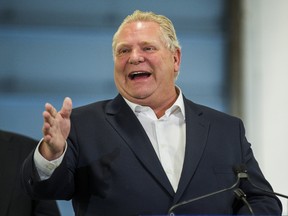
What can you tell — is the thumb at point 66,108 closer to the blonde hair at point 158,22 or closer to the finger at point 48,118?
the finger at point 48,118

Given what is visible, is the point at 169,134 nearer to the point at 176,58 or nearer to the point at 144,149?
the point at 144,149

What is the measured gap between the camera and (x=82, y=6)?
3639 millimetres

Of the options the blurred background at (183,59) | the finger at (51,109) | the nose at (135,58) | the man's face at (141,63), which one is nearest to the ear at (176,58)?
the man's face at (141,63)

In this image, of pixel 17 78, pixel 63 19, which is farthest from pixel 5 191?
pixel 63 19

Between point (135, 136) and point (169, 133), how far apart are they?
0.17 metres

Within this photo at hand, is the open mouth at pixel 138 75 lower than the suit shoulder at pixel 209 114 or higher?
higher

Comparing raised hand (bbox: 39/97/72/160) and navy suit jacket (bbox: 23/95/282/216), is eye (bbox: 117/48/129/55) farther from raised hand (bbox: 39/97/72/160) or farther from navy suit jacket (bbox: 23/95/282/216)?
raised hand (bbox: 39/97/72/160)

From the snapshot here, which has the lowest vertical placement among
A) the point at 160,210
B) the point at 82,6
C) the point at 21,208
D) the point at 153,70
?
the point at 21,208

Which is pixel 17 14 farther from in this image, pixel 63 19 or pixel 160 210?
pixel 160 210

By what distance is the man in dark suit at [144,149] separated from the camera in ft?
5.76

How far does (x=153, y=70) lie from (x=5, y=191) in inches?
30.1

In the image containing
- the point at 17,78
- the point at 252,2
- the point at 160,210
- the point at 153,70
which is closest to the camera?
the point at 160,210

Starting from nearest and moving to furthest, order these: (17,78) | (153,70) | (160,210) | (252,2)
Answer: (160,210), (153,70), (17,78), (252,2)

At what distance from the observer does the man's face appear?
2123 mm
